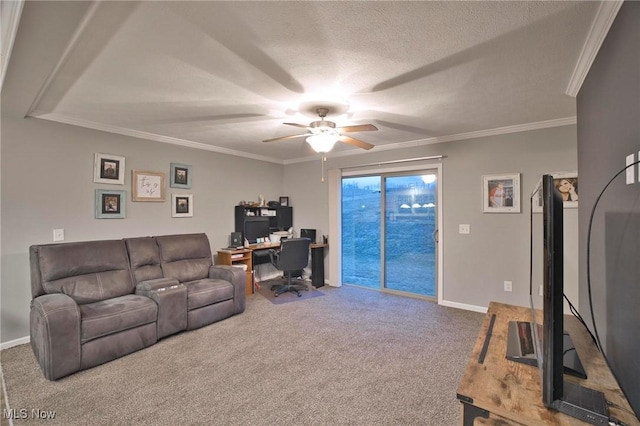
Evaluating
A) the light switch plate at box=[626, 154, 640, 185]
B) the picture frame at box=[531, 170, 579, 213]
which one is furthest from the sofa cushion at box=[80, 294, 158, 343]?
the picture frame at box=[531, 170, 579, 213]

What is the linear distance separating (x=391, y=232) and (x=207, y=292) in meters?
2.91

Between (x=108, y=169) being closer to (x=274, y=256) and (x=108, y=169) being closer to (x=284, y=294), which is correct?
(x=274, y=256)

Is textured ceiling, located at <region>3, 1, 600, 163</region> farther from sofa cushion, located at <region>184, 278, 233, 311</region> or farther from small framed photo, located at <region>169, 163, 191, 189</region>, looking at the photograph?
sofa cushion, located at <region>184, 278, 233, 311</region>

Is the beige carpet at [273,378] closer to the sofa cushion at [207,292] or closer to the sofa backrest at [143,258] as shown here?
the sofa cushion at [207,292]

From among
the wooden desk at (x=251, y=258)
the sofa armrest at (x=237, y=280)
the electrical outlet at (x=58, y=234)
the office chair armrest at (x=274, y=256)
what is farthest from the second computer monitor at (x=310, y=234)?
the electrical outlet at (x=58, y=234)

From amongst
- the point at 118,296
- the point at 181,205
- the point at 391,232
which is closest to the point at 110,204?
the point at 181,205

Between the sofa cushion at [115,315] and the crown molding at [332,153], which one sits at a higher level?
the crown molding at [332,153]

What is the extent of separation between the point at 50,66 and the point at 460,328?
14.1 feet

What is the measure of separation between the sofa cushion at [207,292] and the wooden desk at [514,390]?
2.81 meters

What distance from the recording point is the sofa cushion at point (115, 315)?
2457 millimetres

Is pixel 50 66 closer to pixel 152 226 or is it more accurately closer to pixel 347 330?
pixel 152 226

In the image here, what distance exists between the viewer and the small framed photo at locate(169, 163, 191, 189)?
4176 mm

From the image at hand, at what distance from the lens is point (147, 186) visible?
3.89 meters

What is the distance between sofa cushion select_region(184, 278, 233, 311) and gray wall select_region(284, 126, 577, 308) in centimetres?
297
